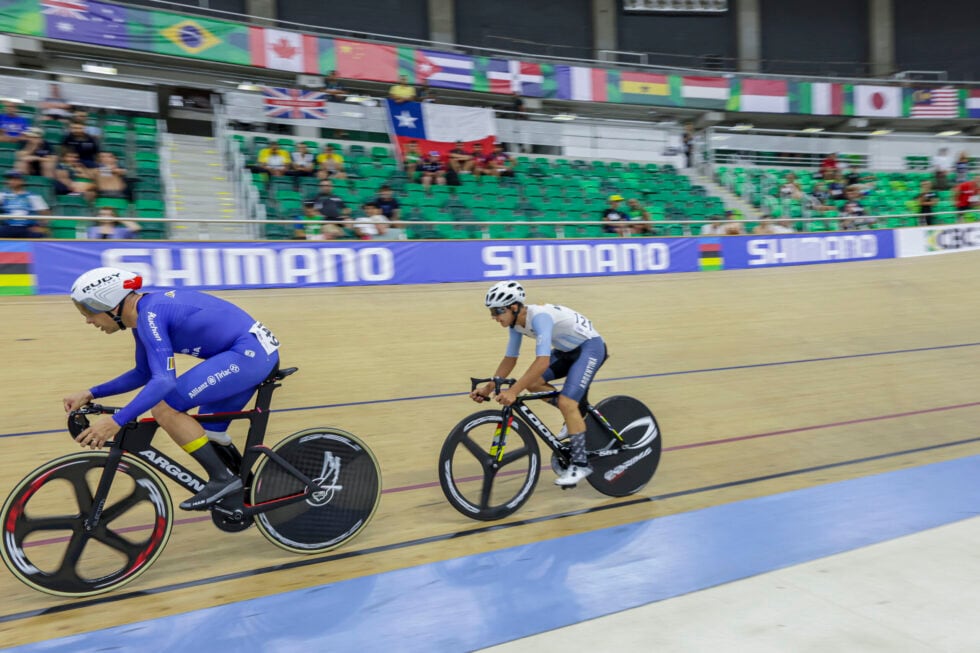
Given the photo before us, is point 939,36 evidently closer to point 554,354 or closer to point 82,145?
point 82,145

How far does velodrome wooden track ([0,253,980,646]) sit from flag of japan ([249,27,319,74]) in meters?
7.58

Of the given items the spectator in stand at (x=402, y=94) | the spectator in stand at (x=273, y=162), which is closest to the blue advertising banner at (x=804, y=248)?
the spectator in stand at (x=402, y=94)

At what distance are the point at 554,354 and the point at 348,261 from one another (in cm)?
433

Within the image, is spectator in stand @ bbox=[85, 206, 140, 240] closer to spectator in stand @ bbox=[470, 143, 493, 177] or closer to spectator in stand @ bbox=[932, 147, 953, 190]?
spectator in stand @ bbox=[470, 143, 493, 177]

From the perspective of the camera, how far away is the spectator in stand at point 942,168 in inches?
619

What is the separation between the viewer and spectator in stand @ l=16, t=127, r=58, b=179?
23.5 ft

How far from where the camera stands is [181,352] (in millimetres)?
2639

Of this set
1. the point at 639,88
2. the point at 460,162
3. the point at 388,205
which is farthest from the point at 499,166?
the point at 639,88

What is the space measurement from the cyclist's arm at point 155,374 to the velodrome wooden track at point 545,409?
0.71 m

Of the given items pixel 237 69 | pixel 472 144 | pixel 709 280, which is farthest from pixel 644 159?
pixel 237 69

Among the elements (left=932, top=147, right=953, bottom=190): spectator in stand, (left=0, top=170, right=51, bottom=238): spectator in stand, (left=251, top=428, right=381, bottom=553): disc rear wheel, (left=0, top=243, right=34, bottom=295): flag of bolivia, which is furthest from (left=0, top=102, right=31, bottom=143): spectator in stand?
(left=932, top=147, right=953, bottom=190): spectator in stand

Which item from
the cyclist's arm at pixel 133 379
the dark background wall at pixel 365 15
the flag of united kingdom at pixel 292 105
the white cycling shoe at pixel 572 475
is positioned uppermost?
the dark background wall at pixel 365 15

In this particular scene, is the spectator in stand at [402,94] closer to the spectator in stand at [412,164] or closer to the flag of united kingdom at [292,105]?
the flag of united kingdom at [292,105]

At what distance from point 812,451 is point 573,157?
11.2 meters
